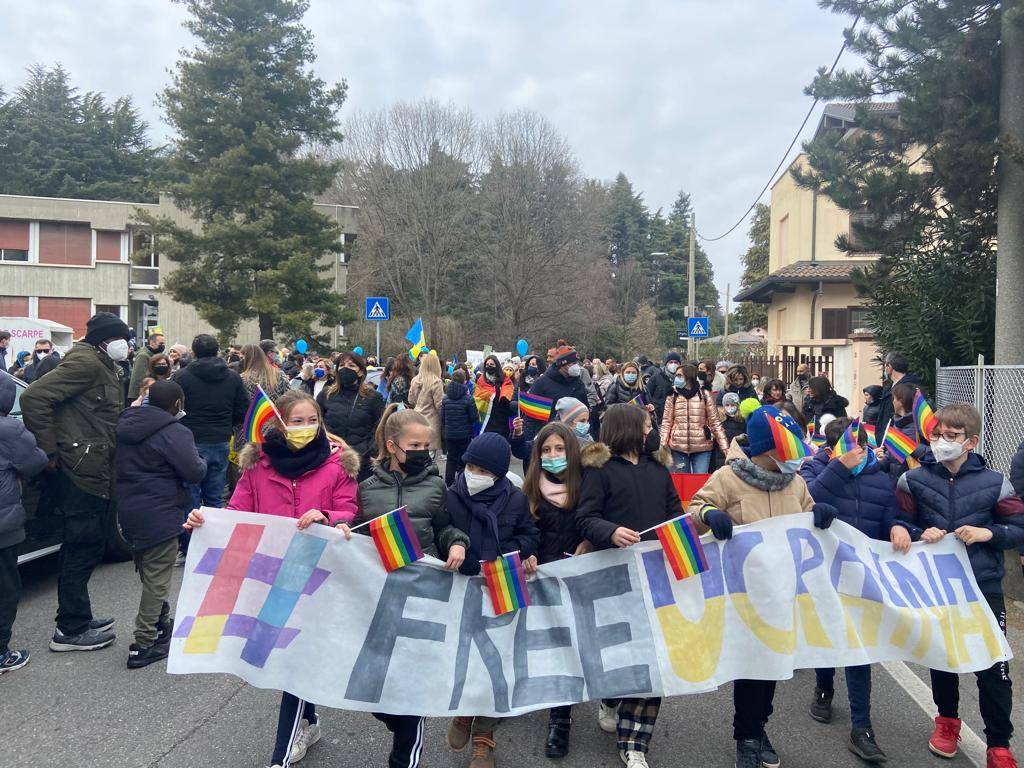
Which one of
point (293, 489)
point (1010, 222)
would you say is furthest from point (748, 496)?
point (1010, 222)

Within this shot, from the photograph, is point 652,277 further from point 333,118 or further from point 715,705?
point 715,705

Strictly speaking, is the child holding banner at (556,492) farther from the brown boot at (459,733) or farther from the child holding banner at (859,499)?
the child holding banner at (859,499)

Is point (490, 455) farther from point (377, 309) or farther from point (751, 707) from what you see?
point (377, 309)

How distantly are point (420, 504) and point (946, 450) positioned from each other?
105 inches

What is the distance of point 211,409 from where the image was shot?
747 cm

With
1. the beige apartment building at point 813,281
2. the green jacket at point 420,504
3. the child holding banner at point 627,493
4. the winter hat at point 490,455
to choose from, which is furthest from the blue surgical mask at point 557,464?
the beige apartment building at point 813,281

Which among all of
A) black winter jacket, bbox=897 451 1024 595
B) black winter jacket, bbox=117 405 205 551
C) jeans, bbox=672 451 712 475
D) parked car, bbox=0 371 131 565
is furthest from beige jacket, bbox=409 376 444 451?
black winter jacket, bbox=897 451 1024 595

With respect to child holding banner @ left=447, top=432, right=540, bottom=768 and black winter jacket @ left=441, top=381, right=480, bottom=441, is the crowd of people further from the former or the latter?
black winter jacket @ left=441, top=381, right=480, bottom=441

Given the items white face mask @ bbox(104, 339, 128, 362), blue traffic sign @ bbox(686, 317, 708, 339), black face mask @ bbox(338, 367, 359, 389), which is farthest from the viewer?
blue traffic sign @ bbox(686, 317, 708, 339)

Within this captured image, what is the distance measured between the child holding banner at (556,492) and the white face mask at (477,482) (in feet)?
Result: 1.50

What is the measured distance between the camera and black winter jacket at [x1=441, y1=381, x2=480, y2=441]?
372 inches

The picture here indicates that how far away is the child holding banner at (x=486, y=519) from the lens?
3.82 metres

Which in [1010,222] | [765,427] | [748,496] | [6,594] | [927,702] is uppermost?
[1010,222]

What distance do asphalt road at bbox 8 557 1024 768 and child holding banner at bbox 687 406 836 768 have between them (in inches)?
10.7
